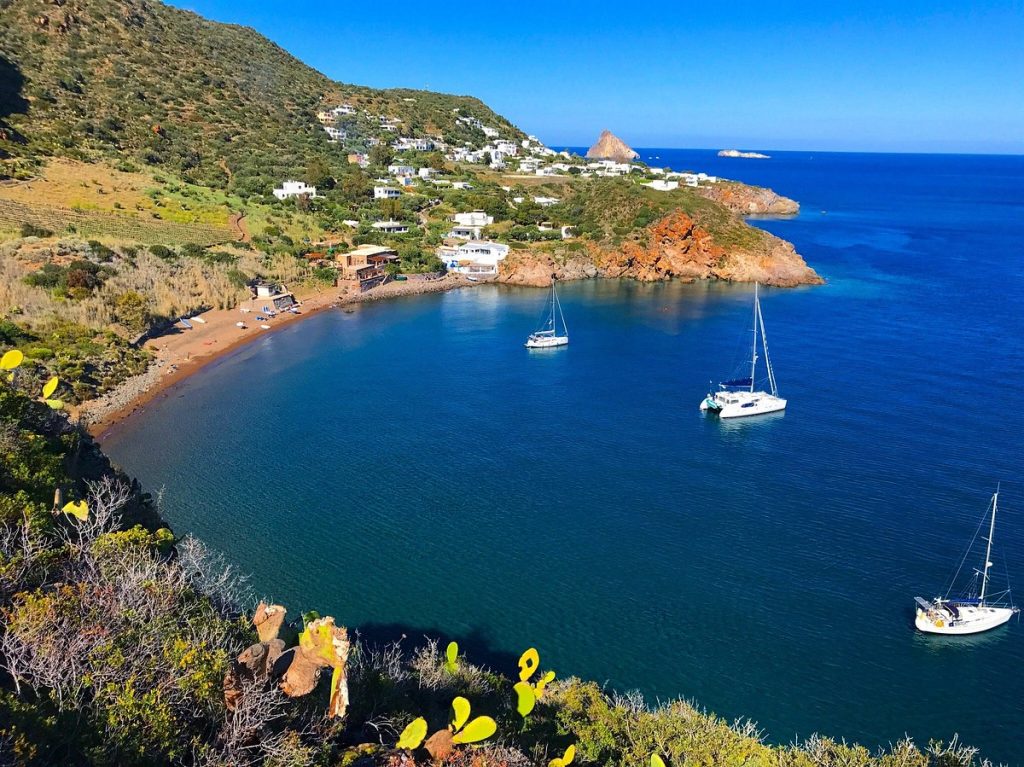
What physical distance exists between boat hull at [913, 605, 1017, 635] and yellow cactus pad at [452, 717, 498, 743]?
17.5 metres

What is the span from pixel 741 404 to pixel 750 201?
103 metres

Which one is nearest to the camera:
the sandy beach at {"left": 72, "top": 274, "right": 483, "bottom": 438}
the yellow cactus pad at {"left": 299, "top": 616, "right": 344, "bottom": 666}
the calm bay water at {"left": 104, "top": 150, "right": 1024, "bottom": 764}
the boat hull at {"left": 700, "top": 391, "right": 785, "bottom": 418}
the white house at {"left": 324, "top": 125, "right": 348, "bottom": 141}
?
the yellow cactus pad at {"left": 299, "top": 616, "right": 344, "bottom": 666}

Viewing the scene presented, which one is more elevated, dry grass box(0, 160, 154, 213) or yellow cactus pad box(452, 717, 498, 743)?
dry grass box(0, 160, 154, 213)

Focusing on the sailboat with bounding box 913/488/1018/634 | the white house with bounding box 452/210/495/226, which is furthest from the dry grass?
the sailboat with bounding box 913/488/1018/634

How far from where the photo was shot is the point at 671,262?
75.1 meters

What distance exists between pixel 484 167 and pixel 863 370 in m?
91.6

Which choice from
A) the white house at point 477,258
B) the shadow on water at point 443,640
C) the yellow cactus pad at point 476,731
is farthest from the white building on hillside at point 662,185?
the yellow cactus pad at point 476,731

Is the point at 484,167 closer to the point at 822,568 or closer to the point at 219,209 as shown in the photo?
the point at 219,209

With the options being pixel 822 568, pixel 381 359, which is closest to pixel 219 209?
pixel 381 359

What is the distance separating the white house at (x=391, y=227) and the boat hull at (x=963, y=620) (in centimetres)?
6861

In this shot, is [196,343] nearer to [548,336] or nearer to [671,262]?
[548,336]

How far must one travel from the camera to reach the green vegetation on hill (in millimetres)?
7801

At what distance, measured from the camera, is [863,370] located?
4281 centimetres

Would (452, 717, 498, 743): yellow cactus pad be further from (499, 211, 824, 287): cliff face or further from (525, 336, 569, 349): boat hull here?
(499, 211, 824, 287): cliff face
